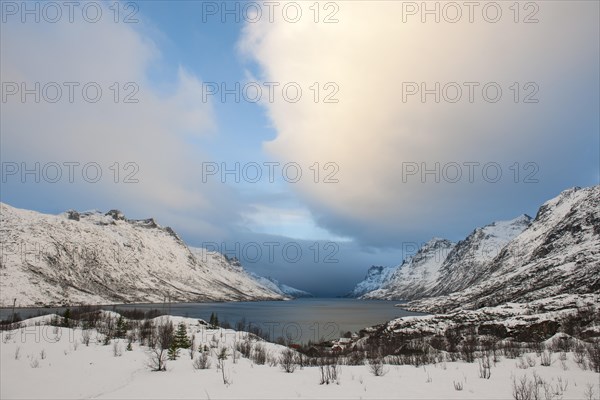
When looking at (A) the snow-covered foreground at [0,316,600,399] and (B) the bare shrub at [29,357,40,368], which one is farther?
(B) the bare shrub at [29,357,40,368]

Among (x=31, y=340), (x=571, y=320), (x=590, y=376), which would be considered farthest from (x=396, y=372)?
(x=571, y=320)

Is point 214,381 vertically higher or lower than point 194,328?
higher

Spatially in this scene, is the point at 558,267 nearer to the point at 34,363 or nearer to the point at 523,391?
the point at 523,391

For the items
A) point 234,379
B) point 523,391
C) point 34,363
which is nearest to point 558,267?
point 523,391

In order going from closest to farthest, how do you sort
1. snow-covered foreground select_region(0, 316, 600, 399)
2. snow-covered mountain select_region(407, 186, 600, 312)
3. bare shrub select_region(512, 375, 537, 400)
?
bare shrub select_region(512, 375, 537, 400) < snow-covered foreground select_region(0, 316, 600, 399) < snow-covered mountain select_region(407, 186, 600, 312)

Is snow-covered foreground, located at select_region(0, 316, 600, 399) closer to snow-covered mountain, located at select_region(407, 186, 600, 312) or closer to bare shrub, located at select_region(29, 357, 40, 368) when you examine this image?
bare shrub, located at select_region(29, 357, 40, 368)

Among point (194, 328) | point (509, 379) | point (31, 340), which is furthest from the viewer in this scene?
point (194, 328)

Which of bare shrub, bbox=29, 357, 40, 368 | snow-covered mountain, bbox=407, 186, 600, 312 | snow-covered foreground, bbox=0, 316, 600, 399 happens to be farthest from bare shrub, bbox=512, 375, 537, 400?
snow-covered mountain, bbox=407, 186, 600, 312

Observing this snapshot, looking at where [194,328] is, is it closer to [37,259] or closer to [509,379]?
[509,379]
